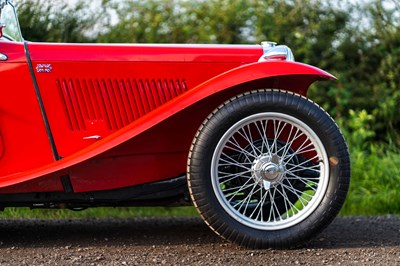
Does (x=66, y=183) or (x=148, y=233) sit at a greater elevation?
(x=66, y=183)

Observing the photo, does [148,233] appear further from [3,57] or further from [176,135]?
[3,57]

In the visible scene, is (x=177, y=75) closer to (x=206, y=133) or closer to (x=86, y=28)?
(x=206, y=133)

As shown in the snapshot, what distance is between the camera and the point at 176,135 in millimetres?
4730

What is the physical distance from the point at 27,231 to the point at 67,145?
1.07 metres

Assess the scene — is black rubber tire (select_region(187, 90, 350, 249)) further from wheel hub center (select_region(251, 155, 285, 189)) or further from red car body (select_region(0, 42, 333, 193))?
wheel hub center (select_region(251, 155, 285, 189))

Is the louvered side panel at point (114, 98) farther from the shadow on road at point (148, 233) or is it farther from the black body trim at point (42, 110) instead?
the shadow on road at point (148, 233)

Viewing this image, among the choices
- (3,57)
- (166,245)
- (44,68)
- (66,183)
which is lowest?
(166,245)

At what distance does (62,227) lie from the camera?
569 cm

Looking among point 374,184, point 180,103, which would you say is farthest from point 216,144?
point 374,184

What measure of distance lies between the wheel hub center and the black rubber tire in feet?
0.95

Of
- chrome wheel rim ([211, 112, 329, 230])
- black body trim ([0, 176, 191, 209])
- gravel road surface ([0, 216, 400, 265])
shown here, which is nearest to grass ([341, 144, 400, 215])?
gravel road surface ([0, 216, 400, 265])

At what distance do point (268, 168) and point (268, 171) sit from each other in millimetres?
19

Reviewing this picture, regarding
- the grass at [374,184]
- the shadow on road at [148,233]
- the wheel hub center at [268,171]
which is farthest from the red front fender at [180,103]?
the grass at [374,184]

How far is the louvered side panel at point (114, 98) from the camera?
4.75 m
